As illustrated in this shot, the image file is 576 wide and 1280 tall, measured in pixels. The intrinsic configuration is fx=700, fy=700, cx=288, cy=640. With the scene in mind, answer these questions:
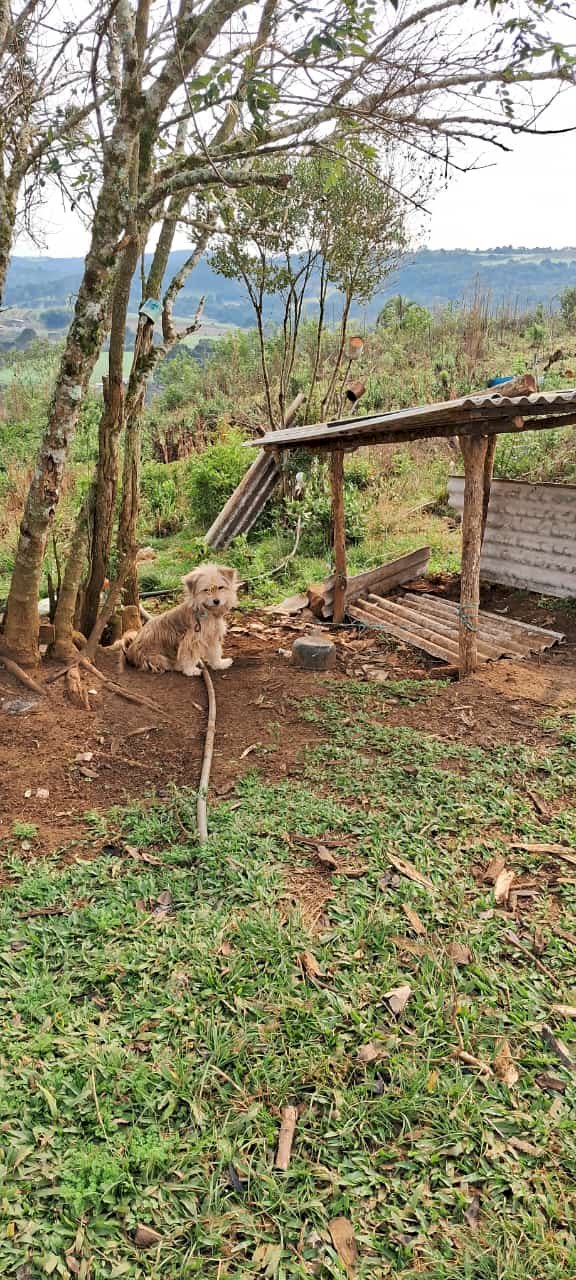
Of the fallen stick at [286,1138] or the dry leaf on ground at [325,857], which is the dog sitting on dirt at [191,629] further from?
the fallen stick at [286,1138]

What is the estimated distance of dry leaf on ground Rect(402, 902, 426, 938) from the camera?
3.10 metres

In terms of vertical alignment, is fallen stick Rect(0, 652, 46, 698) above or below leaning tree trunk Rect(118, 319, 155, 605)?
below

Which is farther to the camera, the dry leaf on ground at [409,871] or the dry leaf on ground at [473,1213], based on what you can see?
the dry leaf on ground at [409,871]

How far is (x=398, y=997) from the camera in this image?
277 centimetres

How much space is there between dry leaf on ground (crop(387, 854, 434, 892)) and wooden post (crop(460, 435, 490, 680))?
2635 mm

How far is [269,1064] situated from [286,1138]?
258 mm

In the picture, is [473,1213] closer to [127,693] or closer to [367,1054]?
[367,1054]

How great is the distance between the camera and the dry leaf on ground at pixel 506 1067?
8.11 ft

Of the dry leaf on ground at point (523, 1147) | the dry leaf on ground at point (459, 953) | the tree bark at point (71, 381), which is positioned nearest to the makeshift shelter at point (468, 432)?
the tree bark at point (71, 381)

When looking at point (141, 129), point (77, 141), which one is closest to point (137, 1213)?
point (141, 129)

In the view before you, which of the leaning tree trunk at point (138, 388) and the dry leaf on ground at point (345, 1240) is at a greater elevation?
the leaning tree trunk at point (138, 388)

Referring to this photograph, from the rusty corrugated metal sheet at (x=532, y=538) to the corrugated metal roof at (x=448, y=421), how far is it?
940 millimetres

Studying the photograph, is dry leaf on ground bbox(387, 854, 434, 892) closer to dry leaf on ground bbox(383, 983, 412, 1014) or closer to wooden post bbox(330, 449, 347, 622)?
dry leaf on ground bbox(383, 983, 412, 1014)

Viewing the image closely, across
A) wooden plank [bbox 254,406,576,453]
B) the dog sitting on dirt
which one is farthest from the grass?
wooden plank [bbox 254,406,576,453]
